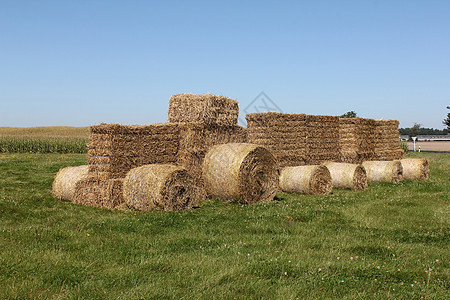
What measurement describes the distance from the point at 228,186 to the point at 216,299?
7756 mm

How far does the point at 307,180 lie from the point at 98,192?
772 centimetres

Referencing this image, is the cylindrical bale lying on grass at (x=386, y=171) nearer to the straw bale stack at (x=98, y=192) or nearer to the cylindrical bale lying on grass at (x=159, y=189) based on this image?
the cylindrical bale lying on grass at (x=159, y=189)

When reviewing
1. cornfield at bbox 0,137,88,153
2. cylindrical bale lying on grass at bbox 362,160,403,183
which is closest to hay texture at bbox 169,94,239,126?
cylindrical bale lying on grass at bbox 362,160,403,183

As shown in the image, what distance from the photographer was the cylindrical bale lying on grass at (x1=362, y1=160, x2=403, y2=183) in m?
19.3

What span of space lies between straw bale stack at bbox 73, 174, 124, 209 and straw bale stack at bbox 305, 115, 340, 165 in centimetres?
973

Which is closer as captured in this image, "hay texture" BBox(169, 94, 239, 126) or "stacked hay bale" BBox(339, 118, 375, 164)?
"hay texture" BBox(169, 94, 239, 126)

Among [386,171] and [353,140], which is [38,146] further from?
[386,171]

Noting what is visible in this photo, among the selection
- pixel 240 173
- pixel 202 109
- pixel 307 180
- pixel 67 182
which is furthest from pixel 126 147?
pixel 307 180

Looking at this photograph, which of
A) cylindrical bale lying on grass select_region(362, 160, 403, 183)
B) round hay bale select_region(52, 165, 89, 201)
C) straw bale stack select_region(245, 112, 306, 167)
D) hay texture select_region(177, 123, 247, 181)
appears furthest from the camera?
cylindrical bale lying on grass select_region(362, 160, 403, 183)

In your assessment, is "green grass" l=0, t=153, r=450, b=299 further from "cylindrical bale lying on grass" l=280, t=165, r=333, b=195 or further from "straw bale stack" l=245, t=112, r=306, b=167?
"straw bale stack" l=245, t=112, r=306, b=167

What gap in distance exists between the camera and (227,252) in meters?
7.33

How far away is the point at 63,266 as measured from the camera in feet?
21.4

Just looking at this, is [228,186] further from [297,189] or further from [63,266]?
[63,266]

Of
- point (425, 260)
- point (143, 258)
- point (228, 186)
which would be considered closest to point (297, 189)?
point (228, 186)
